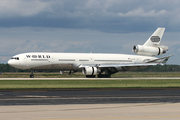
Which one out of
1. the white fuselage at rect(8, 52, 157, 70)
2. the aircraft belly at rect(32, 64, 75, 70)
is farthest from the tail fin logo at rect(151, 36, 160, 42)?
the aircraft belly at rect(32, 64, 75, 70)

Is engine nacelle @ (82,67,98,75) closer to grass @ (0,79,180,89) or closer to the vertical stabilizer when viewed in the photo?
the vertical stabilizer

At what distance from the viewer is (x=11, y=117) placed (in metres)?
10.7

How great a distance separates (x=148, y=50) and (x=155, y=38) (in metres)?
3.60

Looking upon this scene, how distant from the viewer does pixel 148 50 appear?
204 ft

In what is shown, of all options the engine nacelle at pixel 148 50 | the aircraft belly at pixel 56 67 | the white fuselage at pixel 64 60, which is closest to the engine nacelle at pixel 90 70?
the white fuselage at pixel 64 60

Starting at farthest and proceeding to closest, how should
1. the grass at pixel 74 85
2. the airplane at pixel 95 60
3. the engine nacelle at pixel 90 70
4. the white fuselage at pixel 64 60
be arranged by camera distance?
the engine nacelle at pixel 90 70 → the airplane at pixel 95 60 → the white fuselage at pixel 64 60 → the grass at pixel 74 85

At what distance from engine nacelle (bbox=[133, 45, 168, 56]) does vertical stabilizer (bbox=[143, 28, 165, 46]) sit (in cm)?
120

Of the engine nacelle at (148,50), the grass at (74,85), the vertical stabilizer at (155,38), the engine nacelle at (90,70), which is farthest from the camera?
the vertical stabilizer at (155,38)

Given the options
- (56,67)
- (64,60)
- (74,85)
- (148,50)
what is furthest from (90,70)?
(74,85)

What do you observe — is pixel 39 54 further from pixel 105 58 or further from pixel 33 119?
pixel 33 119

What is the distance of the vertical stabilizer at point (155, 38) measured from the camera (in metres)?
63.3

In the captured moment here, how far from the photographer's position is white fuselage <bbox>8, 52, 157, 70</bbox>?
51.8m

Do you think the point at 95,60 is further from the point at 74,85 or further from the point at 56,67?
the point at 74,85

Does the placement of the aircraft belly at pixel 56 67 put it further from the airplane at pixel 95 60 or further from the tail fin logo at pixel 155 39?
the tail fin logo at pixel 155 39
